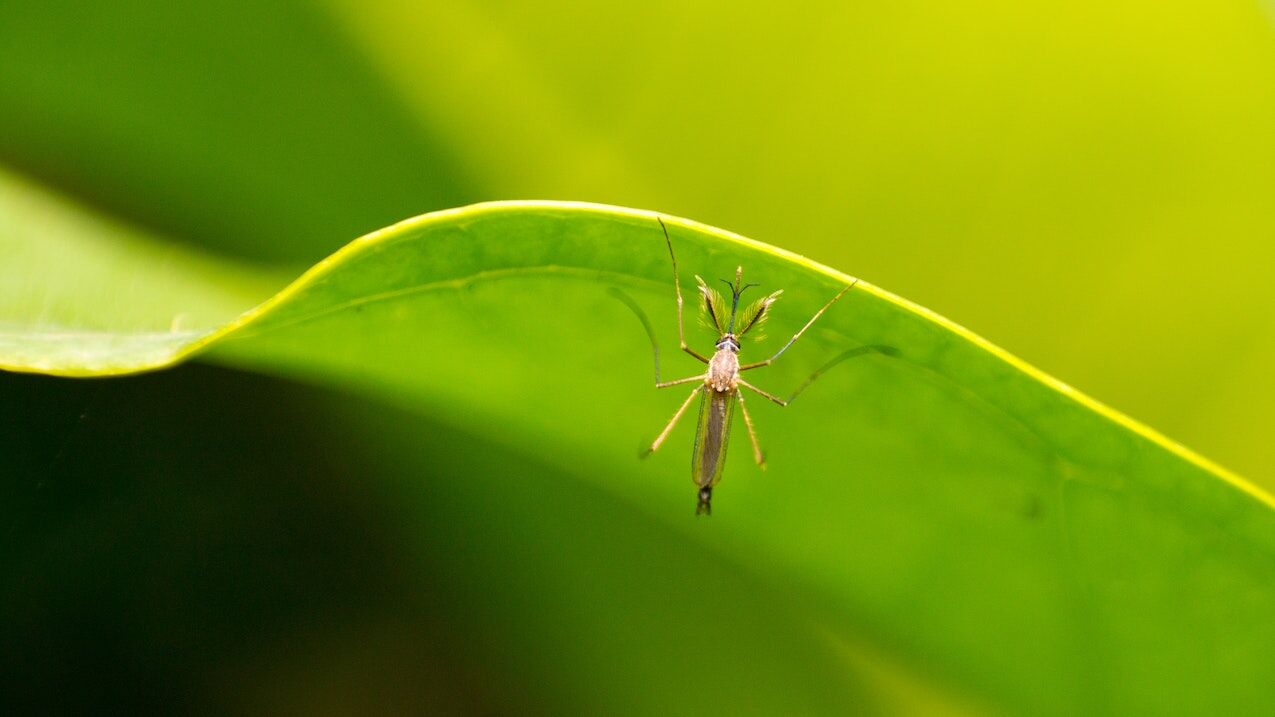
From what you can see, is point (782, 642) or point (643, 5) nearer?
point (782, 642)

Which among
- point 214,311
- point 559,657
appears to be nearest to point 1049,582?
point 559,657

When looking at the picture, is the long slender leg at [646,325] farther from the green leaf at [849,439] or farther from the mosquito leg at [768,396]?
the mosquito leg at [768,396]

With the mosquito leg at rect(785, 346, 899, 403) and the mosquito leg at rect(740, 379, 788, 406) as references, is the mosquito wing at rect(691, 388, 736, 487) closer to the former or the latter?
the mosquito leg at rect(740, 379, 788, 406)

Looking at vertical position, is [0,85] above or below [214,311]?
above

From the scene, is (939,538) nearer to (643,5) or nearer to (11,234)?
(643,5)

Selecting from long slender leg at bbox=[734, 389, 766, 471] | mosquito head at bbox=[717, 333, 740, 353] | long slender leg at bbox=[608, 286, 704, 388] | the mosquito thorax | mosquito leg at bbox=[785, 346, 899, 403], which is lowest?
long slender leg at bbox=[734, 389, 766, 471]

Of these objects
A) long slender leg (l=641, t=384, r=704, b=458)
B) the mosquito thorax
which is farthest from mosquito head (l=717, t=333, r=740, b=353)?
long slender leg (l=641, t=384, r=704, b=458)

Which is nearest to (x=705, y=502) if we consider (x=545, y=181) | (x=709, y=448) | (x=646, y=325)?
(x=709, y=448)
